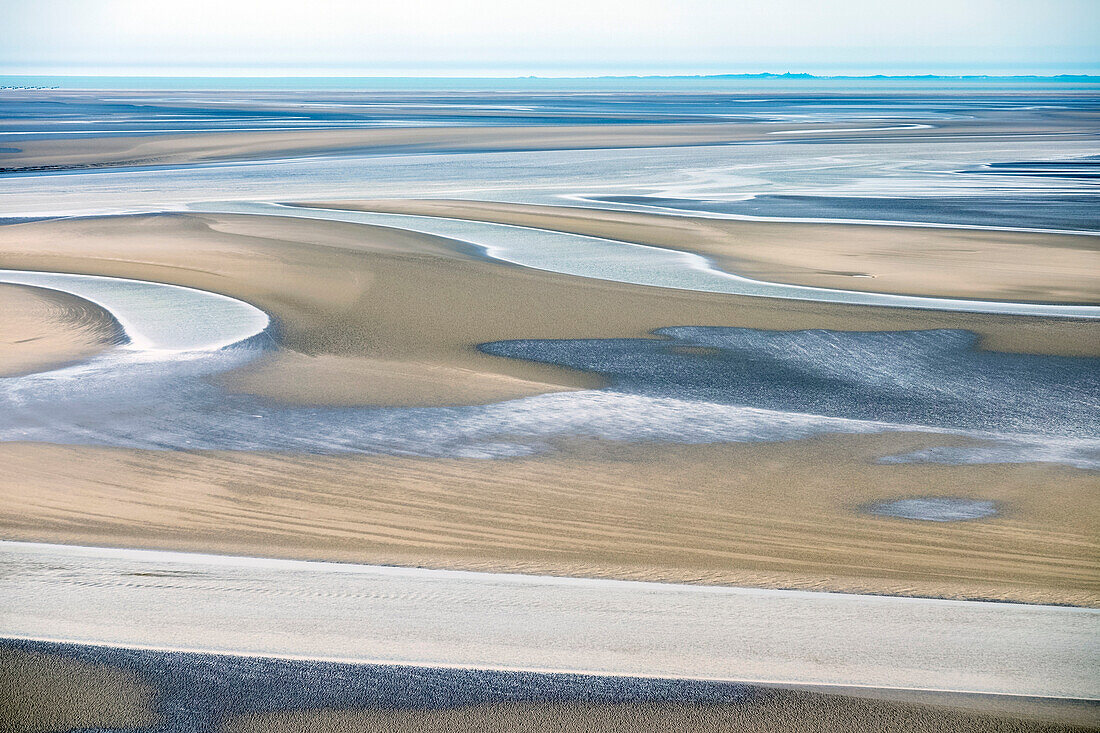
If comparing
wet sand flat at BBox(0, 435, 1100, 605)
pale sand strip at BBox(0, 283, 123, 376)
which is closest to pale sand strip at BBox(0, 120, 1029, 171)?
pale sand strip at BBox(0, 283, 123, 376)

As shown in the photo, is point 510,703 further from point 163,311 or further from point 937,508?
point 163,311

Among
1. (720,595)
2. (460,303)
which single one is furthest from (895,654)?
(460,303)

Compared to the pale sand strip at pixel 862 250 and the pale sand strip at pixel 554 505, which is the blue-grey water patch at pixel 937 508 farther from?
the pale sand strip at pixel 862 250

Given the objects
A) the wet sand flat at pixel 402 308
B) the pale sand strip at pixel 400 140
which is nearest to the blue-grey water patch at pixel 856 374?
the wet sand flat at pixel 402 308

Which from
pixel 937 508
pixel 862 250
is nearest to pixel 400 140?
pixel 862 250

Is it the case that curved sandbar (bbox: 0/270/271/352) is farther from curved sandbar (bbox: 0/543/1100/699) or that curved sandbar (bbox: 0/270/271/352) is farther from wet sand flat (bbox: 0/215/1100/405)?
curved sandbar (bbox: 0/543/1100/699)
